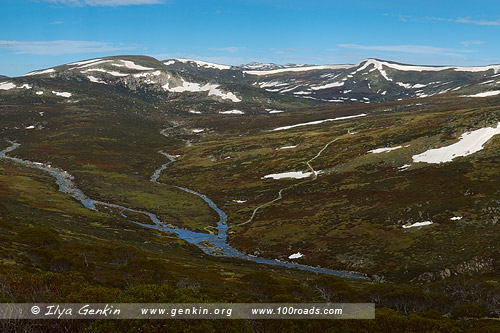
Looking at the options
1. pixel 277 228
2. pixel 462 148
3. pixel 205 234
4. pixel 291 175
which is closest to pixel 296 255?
pixel 277 228

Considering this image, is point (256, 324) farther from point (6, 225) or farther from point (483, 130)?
point (483, 130)

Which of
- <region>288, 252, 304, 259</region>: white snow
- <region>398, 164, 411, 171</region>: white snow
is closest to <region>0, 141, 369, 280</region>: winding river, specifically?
<region>288, 252, 304, 259</region>: white snow


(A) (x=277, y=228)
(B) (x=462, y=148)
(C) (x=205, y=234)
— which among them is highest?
(B) (x=462, y=148)

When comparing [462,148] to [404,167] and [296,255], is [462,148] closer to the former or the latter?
[404,167]

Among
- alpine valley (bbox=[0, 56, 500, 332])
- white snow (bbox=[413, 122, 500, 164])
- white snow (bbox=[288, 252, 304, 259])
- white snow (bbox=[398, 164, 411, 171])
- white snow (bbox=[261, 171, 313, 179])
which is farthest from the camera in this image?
white snow (bbox=[261, 171, 313, 179])

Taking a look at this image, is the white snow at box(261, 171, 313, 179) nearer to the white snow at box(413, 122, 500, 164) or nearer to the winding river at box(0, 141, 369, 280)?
the winding river at box(0, 141, 369, 280)

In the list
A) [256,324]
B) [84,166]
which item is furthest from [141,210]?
[256,324]

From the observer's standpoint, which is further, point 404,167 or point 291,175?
point 291,175

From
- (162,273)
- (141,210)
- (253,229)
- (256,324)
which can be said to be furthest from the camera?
(141,210)

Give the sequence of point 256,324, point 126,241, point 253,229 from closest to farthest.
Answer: point 256,324 < point 126,241 < point 253,229
